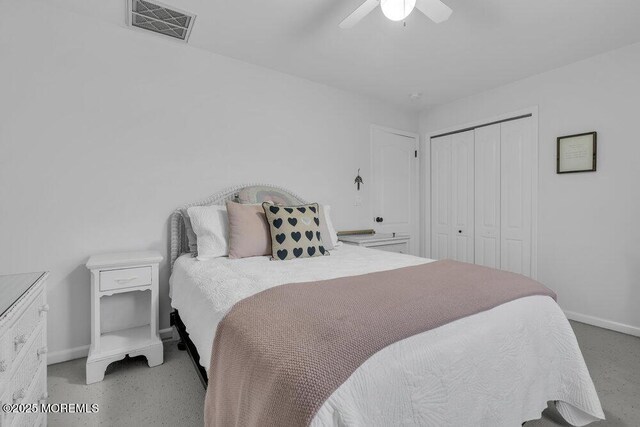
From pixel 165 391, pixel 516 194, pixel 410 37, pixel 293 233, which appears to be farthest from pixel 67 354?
pixel 516 194

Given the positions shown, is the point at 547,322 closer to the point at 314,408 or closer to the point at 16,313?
the point at 314,408

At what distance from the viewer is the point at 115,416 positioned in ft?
5.07

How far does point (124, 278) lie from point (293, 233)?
111 cm

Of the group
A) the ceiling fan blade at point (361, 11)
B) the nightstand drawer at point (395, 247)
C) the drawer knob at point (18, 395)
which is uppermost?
the ceiling fan blade at point (361, 11)

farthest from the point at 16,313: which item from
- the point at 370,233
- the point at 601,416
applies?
the point at 370,233

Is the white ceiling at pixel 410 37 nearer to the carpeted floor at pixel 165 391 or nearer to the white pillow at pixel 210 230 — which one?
the white pillow at pixel 210 230

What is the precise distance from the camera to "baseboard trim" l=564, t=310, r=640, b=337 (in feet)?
8.27

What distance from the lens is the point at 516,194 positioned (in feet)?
10.6

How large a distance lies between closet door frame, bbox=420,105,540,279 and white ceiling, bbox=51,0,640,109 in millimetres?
385

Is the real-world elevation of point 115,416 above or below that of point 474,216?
below

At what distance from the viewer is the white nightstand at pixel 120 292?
184 cm

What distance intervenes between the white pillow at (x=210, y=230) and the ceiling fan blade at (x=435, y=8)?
6.00ft

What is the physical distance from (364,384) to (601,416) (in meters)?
1.32

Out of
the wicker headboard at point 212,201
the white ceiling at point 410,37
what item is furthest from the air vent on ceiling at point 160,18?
the wicker headboard at point 212,201
